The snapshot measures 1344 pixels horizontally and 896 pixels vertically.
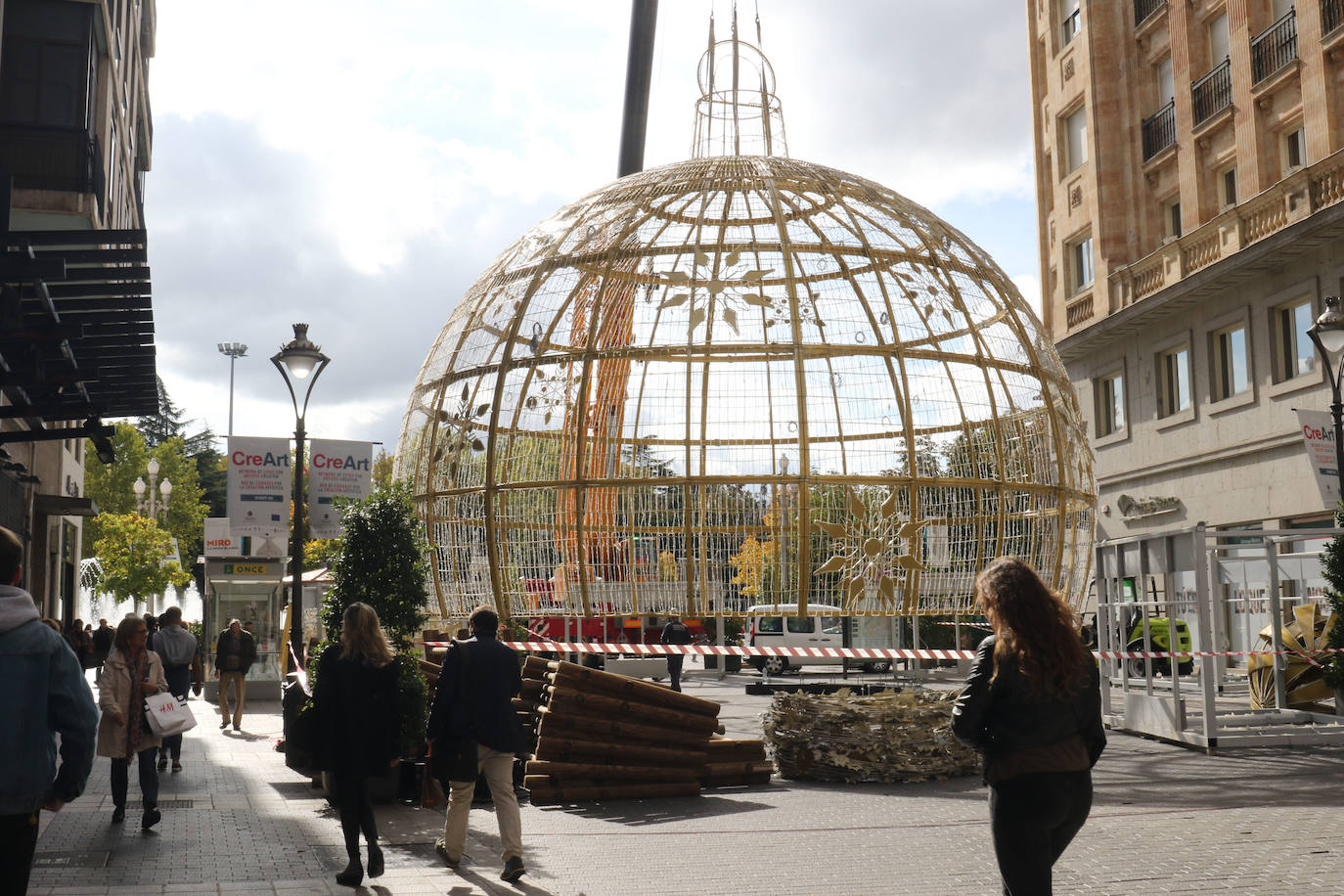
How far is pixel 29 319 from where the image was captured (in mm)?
12945

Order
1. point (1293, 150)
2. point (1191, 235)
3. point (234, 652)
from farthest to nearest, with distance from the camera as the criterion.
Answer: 1. point (1191, 235)
2. point (1293, 150)
3. point (234, 652)

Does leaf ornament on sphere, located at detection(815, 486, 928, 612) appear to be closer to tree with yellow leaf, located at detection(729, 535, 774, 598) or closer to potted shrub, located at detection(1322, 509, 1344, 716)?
tree with yellow leaf, located at detection(729, 535, 774, 598)

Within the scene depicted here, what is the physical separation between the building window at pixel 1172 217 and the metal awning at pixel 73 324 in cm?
2222

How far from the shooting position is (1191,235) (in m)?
25.9

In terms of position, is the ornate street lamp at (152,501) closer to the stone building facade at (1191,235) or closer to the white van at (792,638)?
the white van at (792,638)

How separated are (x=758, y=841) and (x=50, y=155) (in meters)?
14.5

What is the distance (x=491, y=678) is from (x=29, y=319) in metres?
7.77

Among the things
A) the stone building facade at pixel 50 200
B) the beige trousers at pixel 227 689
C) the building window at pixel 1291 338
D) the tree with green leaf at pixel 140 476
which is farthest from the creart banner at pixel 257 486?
the tree with green leaf at pixel 140 476

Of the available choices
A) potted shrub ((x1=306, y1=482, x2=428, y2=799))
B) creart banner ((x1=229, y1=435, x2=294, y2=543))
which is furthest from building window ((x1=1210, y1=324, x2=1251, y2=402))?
potted shrub ((x1=306, y1=482, x2=428, y2=799))

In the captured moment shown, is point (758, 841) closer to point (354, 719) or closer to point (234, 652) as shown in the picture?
A: point (354, 719)

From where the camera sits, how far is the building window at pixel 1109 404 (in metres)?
29.7

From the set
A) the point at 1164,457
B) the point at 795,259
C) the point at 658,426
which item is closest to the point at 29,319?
the point at 658,426

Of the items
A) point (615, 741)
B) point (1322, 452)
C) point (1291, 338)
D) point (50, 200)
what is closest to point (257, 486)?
point (50, 200)

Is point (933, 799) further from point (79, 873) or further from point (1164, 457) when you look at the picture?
point (1164, 457)
